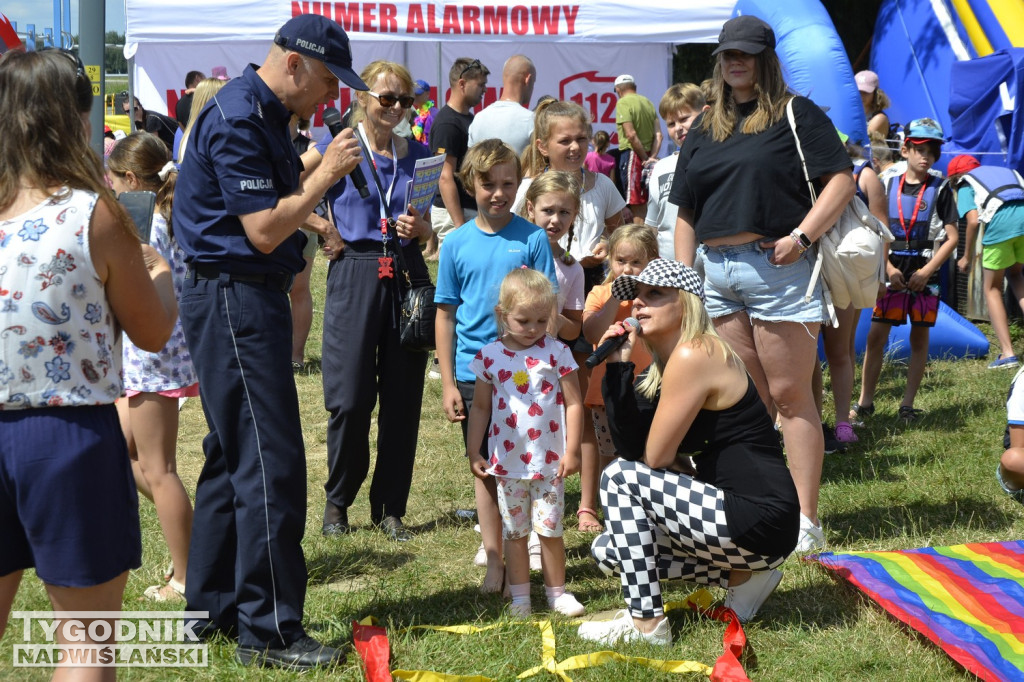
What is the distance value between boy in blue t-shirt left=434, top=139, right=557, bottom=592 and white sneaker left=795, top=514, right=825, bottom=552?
4.25 feet

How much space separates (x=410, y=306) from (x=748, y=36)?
1789mm

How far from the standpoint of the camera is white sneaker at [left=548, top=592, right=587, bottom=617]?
4.04 metres

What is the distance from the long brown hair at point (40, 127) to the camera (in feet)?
8.11

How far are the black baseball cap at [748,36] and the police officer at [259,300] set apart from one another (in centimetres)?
165

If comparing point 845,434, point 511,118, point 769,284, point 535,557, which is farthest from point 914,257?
point 535,557

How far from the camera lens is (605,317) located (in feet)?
15.6

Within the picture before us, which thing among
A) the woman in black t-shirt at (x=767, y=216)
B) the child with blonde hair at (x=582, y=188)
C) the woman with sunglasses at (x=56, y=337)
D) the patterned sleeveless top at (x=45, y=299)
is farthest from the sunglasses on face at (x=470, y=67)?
the patterned sleeveless top at (x=45, y=299)

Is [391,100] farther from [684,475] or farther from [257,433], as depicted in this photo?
[684,475]

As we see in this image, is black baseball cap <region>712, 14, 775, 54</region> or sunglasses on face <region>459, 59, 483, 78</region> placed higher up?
sunglasses on face <region>459, 59, 483, 78</region>

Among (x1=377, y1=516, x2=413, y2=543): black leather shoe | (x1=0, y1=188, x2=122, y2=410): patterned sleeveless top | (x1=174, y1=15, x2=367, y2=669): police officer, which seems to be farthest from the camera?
(x1=377, y1=516, x2=413, y2=543): black leather shoe

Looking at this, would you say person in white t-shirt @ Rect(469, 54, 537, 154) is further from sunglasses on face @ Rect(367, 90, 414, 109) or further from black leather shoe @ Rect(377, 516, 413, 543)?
black leather shoe @ Rect(377, 516, 413, 543)

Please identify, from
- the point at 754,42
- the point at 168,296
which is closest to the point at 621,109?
the point at 754,42

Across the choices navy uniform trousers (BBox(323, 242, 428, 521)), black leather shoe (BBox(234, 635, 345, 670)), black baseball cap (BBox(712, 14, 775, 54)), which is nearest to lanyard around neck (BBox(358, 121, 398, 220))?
navy uniform trousers (BBox(323, 242, 428, 521))

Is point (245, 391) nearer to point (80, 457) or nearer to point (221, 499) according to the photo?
point (221, 499)
